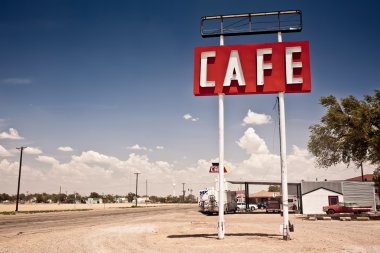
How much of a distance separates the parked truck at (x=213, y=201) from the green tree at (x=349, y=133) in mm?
11737

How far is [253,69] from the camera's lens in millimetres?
15039

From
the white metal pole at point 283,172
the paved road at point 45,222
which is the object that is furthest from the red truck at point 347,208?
the white metal pole at point 283,172

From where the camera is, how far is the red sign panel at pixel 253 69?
14.8m

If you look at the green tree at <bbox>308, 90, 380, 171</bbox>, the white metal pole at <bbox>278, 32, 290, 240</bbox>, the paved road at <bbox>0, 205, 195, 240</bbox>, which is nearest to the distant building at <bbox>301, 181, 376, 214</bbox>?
the green tree at <bbox>308, 90, 380, 171</bbox>

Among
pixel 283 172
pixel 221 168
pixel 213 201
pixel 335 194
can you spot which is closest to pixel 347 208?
pixel 335 194

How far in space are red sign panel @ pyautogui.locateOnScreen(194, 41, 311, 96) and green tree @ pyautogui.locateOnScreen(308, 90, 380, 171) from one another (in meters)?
19.8

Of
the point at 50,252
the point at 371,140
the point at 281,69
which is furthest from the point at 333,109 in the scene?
the point at 50,252

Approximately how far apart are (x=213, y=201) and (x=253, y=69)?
26.1 metres

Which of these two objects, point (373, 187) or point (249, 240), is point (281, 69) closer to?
point (249, 240)

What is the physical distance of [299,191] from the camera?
148 feet

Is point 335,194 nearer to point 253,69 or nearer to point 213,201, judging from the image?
point 213,201

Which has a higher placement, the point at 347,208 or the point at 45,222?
the point at 347,208

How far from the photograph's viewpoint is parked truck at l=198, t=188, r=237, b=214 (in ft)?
126

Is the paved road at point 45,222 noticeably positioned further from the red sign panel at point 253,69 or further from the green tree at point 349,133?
the green tree at point 349,133
